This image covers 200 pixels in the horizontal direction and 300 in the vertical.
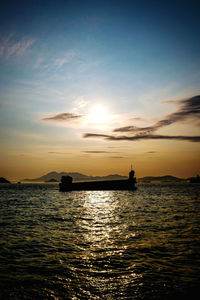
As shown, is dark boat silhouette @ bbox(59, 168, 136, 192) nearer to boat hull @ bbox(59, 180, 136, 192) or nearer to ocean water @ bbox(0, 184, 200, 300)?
boat hull @ bbox(59, 180, 136, 192)

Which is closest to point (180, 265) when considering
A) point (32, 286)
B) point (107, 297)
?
point (107, 297)

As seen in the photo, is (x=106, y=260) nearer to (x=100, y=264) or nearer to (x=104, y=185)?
(x=100, y=264)

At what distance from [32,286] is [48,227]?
1065 cm

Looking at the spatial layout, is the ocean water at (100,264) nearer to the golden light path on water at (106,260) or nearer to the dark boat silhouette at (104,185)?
the golden light path on water at (106,260)

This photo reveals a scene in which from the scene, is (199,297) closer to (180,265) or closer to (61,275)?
(180,265)

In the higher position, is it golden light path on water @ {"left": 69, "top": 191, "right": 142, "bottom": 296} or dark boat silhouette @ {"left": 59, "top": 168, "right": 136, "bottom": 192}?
golden light path on water @ {"left": 69, "top": 191, "right": 142, "bottom": 296}

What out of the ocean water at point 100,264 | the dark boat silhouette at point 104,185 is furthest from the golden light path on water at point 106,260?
the dark boat silhouette at point 104,185

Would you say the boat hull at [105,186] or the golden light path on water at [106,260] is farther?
the boat hull at [105,186]

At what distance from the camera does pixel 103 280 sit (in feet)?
26.2

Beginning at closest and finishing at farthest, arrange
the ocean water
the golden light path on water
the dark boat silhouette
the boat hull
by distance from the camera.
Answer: the ocean water, the golden light path on water, the dark boat silhouette, the boat hull

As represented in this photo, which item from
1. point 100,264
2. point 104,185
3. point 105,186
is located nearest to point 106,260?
point 100,264

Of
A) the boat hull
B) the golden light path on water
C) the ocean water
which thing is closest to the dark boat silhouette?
the boat hull

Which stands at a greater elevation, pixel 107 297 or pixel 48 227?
pixel 107 297

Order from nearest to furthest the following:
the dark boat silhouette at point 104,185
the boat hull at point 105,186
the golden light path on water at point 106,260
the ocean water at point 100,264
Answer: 1. the ocean water at point 100,264
2. the golden light path on water at point 106,260
3. the dark boat silhouette at point 104,185
4. the boat hull at point 105,186
